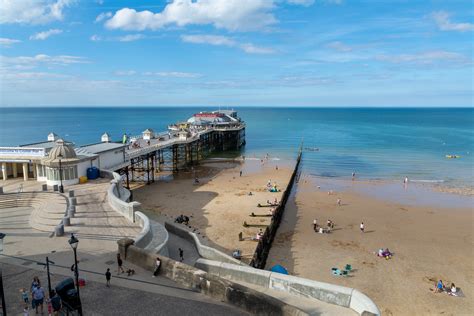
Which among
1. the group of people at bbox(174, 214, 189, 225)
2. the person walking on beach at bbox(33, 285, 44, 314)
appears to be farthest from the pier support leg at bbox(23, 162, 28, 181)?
the person walking on beach at bbox(33, 285, 44, 314)

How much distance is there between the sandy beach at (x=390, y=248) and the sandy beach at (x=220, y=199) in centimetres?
267

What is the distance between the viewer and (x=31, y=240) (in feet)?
51.0

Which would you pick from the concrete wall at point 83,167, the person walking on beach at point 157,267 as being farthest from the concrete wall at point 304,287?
the concrete wall at point 83,167

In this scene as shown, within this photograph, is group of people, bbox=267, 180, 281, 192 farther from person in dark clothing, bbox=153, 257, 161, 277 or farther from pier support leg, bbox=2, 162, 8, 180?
person in dark clothing, bbox=153, 257, 161, 277

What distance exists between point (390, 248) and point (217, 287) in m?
18.3

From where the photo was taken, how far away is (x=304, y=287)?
33.8 ft

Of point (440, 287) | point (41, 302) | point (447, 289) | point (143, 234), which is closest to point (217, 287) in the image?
point (41, 302)

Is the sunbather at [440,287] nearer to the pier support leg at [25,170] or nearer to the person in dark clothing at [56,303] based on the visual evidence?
the person in dark clothing at [56,303]

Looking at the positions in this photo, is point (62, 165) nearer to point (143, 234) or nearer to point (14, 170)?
point (14, 170)

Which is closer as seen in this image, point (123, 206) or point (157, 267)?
point (157, 267)

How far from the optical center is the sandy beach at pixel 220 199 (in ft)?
86.3

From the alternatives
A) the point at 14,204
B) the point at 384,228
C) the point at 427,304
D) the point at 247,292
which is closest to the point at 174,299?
the point at 247,292

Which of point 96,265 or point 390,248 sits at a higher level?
point 96,265

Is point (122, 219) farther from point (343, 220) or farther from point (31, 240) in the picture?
point (343, 220)
